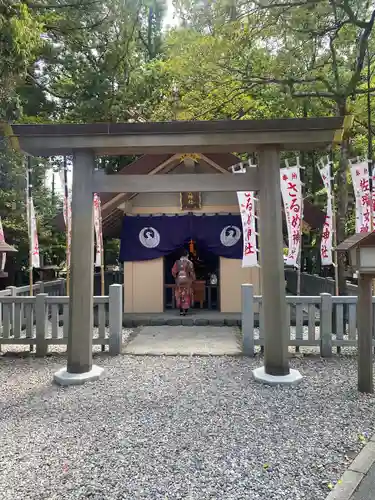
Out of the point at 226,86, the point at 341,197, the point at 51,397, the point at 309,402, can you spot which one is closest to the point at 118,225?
the point at 226,86

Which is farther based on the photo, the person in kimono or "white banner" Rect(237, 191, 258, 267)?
the person in kimono

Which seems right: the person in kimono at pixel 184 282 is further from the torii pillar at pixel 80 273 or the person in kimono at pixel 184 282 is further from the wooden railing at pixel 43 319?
the torii pillar at pixel 80 273

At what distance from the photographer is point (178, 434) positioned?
149 inches

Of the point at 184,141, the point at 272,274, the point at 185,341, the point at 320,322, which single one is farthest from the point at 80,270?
the point at 320,322

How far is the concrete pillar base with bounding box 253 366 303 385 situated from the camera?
523 centimetres

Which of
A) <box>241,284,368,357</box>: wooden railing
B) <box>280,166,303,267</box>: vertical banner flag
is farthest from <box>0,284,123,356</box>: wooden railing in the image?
<box>280,166,303,267</box>: vertical banner flag

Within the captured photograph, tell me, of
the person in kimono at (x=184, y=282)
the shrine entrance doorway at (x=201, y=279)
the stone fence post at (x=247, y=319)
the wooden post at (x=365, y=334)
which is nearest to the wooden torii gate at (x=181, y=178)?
the wooden post at (x=365, y=334)

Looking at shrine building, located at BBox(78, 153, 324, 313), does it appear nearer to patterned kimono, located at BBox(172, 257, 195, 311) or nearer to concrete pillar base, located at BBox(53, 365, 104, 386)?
patterned kimono, located at BBox(172, 257, 195, 311)

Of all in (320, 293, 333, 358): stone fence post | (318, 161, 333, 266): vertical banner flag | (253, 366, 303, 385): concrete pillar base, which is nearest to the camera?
(253, 366, 303, 385): concrete pillar base

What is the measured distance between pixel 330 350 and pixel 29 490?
17.6 feet

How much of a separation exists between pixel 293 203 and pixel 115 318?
441 cm

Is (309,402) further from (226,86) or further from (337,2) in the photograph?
(226,86)

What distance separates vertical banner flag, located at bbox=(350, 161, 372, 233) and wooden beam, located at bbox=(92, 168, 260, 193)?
13.1ft

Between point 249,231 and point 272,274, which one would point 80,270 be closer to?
point 272,274
